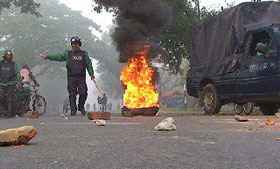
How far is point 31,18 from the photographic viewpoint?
164 ft

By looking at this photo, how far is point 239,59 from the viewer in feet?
39.4

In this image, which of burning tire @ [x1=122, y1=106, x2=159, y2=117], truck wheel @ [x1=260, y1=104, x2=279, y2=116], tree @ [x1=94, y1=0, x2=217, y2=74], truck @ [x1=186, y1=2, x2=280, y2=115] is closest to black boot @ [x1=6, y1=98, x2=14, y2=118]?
burning tire @ [x1=122, y1=106, x2=159, y2=117]

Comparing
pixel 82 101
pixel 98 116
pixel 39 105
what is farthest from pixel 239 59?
pixel 39 105

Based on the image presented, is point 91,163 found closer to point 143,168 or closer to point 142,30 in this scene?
point 143,168

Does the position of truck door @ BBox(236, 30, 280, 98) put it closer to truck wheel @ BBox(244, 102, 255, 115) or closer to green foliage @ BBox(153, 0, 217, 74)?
truck wheel @ BBox(244, 102, 255, 115)

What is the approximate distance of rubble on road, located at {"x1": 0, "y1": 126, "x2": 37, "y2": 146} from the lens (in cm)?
482

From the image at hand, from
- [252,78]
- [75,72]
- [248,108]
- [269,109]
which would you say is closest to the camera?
[252,78]

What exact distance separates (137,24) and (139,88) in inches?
118

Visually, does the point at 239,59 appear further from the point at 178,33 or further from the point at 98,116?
the point at 178,33

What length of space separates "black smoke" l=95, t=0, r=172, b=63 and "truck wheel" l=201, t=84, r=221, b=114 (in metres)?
1.93

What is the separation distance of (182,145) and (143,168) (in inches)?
60.0

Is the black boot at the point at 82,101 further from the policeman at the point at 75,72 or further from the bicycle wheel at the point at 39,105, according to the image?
the bicycle wheel at the point at 39,105

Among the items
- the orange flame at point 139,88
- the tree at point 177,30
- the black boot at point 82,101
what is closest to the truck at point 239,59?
the orange flame at point 139,88

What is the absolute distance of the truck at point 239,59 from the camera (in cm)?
1088
